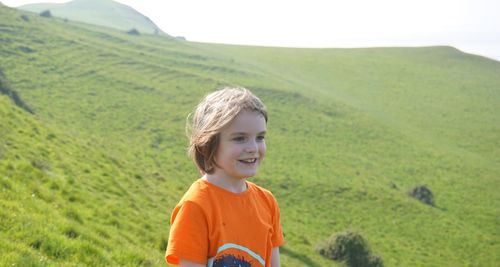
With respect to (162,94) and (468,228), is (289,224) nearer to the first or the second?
(468,228)

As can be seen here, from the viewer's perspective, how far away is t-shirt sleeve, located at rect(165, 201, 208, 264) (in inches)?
137

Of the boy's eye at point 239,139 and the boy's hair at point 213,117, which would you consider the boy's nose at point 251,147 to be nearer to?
the boy's eye at point 239,139

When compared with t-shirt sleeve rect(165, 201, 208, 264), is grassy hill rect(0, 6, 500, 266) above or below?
below

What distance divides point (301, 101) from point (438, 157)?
17.9 meters

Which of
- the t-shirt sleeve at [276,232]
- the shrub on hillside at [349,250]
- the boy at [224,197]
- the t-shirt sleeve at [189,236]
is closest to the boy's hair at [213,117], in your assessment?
the boy at [224,197]

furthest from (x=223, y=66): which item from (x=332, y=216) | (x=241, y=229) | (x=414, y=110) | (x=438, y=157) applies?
(x=241, y=229)

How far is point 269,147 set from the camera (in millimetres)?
45969

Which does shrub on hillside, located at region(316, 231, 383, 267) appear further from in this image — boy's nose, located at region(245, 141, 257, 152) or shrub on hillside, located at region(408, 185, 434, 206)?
boy's nose, located at region(245, 141, 257, 152)

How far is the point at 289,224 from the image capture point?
1140 inches

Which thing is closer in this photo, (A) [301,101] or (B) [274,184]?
(B) [274,184]

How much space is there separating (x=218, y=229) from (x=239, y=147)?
614 mm

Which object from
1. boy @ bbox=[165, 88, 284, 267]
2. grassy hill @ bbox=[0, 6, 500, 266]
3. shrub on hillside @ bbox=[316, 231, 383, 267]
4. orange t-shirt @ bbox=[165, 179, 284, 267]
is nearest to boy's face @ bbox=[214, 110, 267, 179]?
boy @ bbox=[165, 88, 284, 267]

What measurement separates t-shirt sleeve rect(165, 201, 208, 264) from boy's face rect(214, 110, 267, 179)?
0.40 m

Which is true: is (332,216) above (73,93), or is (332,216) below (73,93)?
below
